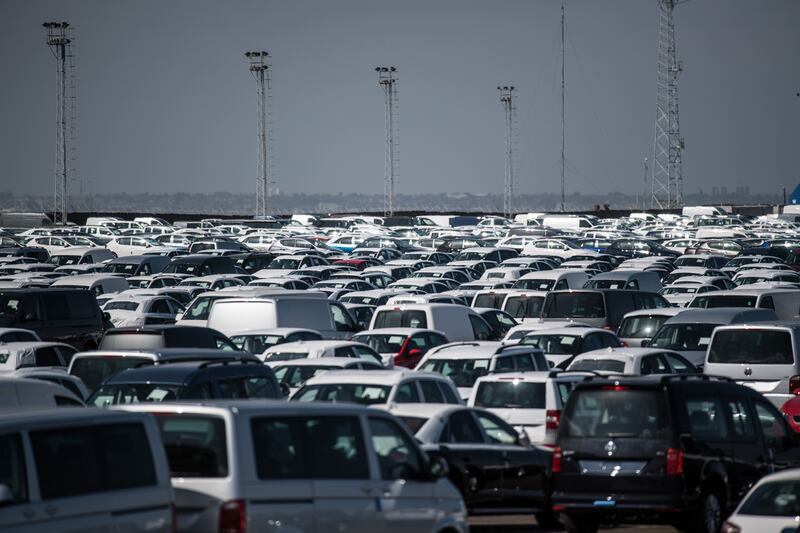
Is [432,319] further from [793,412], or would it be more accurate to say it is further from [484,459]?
[484,459]

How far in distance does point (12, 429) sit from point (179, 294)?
2717 centimetres

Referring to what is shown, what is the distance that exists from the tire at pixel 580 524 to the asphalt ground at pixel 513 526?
1006 mm

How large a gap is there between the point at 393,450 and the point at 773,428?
599 cm

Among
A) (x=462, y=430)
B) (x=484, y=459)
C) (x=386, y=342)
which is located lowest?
(x=484, y=459)

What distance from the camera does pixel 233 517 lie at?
933 cm

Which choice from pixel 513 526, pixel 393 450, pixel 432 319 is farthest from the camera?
pixel 432 319

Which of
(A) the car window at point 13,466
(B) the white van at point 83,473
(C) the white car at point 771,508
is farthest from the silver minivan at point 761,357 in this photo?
(A) the car window at point 13,466

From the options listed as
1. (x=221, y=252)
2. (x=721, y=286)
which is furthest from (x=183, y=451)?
(x=221, y=252)

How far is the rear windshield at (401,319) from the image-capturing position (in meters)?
27.6

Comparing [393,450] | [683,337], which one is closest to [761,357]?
[683,337]

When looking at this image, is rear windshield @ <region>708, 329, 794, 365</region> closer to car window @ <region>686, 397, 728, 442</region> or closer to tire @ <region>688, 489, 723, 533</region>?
car window @ <region>686, 397, 728, 442</region>

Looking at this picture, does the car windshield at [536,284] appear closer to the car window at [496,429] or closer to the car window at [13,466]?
the car window at [496,429]

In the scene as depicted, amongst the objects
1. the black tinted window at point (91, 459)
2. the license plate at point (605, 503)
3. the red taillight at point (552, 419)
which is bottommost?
the license plate at point (605, 503)

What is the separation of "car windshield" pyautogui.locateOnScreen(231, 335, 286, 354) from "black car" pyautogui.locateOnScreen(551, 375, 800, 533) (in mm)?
10779
